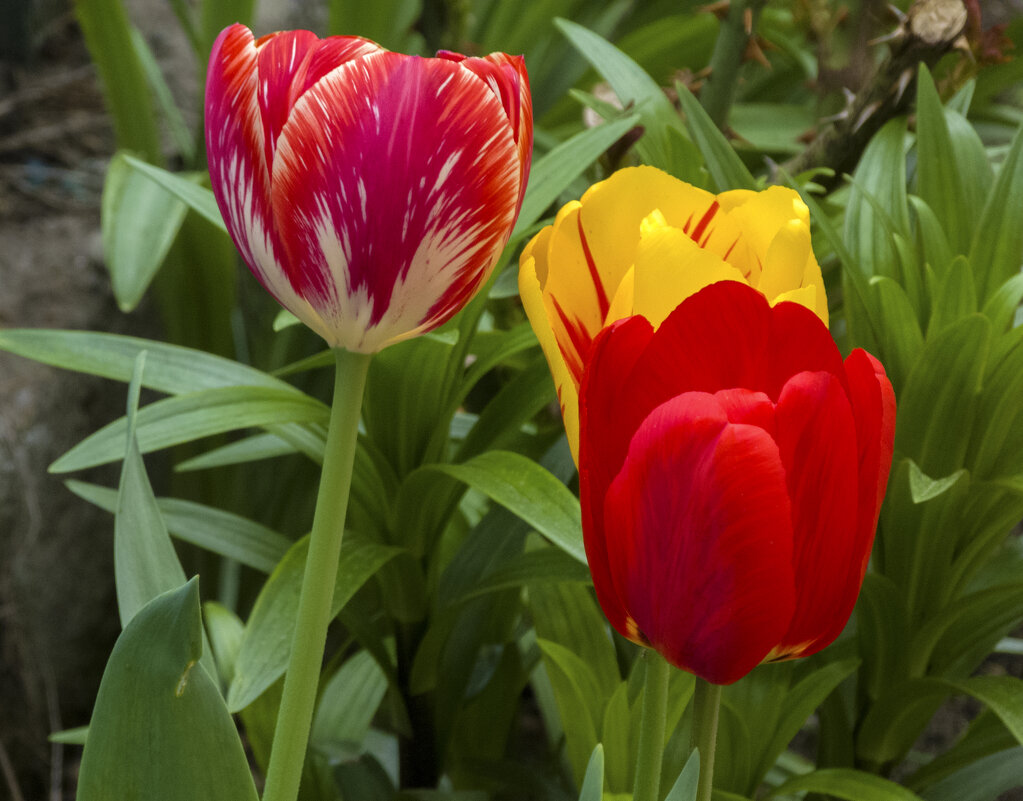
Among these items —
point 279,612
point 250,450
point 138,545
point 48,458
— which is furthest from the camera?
point 48,458

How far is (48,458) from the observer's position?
112 cm

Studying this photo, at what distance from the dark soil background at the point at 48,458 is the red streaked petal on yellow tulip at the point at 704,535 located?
79 centimetres

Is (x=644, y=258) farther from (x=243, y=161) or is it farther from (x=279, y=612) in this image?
(x=279, y=612)

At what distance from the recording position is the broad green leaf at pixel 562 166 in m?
0.57

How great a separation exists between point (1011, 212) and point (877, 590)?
24 centimetres

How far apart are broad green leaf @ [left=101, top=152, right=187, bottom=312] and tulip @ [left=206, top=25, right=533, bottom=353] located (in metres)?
0.61

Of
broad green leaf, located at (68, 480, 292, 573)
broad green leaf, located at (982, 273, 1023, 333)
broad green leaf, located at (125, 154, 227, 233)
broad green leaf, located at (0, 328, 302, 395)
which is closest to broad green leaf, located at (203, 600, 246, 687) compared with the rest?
broad green leaf, located at (68, 480, 292, 573)

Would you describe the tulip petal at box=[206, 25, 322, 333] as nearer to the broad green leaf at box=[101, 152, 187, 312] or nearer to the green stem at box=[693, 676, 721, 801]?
the green stem at box=[693, 676, 721, 801]

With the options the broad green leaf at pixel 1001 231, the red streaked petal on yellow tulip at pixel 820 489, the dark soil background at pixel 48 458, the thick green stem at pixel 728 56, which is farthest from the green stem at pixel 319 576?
the dark soil background at pixel 48 458

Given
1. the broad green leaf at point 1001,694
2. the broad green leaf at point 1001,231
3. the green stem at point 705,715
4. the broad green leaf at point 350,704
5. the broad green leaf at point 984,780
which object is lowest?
the broad green leaf at point 350,704

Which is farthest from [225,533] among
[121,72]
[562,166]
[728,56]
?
[121,72]

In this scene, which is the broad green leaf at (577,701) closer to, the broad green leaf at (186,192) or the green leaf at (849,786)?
the green leaf at (849,786)

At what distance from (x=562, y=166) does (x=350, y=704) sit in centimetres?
44

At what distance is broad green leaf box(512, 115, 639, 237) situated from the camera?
1.87ft
